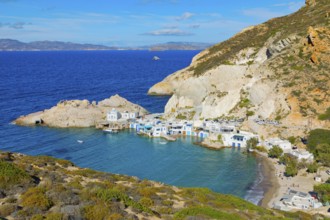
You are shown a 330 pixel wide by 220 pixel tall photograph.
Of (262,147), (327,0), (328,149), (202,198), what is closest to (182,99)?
(262,147)

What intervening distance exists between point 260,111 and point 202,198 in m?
44.0

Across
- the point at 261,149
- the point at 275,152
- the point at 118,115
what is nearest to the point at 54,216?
the point at 275,152

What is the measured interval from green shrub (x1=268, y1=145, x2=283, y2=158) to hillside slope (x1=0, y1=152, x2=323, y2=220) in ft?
92.5

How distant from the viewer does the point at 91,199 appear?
17688 mm

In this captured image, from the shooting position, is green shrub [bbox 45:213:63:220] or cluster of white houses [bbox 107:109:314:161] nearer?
green shrub [bbox 45:213:63:220]

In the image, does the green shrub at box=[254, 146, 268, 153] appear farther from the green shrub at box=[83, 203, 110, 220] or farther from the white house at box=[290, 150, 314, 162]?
the green shrub at box=[83, 203, 110, 220]

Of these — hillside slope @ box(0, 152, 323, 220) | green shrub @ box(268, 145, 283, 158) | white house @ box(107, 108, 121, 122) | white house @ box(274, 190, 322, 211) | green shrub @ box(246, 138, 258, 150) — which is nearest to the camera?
hillside slope @ box(0, 152, 323, 220)

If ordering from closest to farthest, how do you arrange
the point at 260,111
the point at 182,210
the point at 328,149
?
the point at 182,210, the point at 328,149, the point at 260,111

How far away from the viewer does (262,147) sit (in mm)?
55062

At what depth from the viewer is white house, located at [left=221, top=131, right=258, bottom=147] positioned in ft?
190

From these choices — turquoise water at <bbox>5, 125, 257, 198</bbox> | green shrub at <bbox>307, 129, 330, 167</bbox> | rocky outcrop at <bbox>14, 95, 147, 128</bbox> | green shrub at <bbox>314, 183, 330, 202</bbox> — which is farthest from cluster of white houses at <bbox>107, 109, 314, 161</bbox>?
green shrub at <bbox>314, 183, 330, 202</bbox>

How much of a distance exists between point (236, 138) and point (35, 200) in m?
46.0

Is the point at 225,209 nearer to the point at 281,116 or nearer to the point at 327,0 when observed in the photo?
the point at 281,116

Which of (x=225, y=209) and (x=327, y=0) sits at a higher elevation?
(x=327, y=0)
